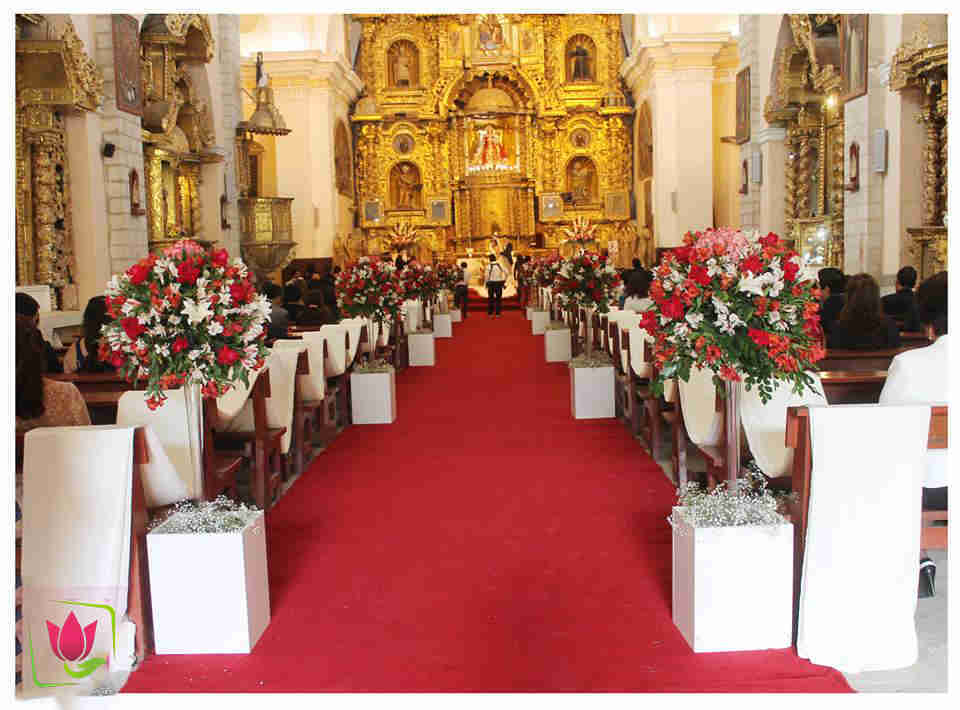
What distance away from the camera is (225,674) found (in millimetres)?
3389

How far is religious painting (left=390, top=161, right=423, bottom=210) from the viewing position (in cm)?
2683

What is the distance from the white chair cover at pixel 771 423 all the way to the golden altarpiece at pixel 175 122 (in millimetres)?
10463

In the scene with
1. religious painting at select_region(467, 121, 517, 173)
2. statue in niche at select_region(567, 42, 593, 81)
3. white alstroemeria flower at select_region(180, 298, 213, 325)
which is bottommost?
white alstroemeria flower at select_region(180, 298, 213, 325)

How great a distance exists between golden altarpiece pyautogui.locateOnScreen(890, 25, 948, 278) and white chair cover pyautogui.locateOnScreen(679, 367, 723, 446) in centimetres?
568

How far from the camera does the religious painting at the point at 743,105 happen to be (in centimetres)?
1567

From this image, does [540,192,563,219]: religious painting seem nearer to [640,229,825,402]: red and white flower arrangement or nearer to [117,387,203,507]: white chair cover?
[117,387,203,507]: white chair cover

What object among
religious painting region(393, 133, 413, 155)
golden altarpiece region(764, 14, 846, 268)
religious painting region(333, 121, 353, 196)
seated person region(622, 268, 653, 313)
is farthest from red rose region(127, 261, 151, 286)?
religious painting region(393, 133, 413, 155)

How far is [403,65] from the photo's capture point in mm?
26484

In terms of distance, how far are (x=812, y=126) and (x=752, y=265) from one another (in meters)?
11.7

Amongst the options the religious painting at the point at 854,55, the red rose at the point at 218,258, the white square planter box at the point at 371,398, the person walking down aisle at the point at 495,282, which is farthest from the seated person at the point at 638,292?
the person walking down aisle at the point at 495,282

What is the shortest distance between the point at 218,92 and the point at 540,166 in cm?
1225

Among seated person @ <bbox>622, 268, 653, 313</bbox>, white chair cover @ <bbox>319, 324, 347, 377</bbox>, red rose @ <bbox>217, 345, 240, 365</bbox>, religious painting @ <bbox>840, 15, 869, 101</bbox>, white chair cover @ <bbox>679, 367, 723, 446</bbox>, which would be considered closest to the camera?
red rose @ <bbox>217, 345, 240, 365</bbox>
